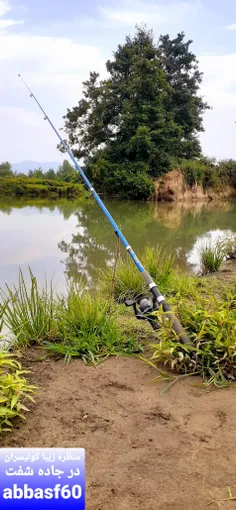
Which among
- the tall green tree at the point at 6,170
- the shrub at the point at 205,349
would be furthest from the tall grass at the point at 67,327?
the tall green tree at the point at 6,170

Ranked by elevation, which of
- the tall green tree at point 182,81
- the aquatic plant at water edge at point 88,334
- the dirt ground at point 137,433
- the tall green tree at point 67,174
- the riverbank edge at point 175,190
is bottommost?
the dirt ground at point 137,433

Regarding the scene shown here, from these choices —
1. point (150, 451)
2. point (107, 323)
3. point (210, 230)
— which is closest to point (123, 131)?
point (210, 230)

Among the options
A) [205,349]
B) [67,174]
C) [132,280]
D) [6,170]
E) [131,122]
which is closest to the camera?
[205,349]

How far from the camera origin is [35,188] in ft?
65.2

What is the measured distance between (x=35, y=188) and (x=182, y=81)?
28.3 ft

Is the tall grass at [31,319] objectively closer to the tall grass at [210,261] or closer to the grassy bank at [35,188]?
the tall grass at [210,261]

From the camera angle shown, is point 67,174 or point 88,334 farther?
point 67,174

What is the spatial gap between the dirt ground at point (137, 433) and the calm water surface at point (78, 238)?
141cm

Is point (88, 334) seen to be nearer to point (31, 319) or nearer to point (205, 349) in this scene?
point (31, 319)

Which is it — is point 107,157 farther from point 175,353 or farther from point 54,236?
point 175,353

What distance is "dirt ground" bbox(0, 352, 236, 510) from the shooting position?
1.48 meters

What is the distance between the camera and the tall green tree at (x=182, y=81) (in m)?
21.0

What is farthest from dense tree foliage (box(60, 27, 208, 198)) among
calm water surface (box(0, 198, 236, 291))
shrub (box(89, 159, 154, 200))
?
calm water surface (box(0, 198, 236, 291))

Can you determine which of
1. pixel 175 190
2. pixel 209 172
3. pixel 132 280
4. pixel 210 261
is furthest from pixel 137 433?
pixel 209 172
